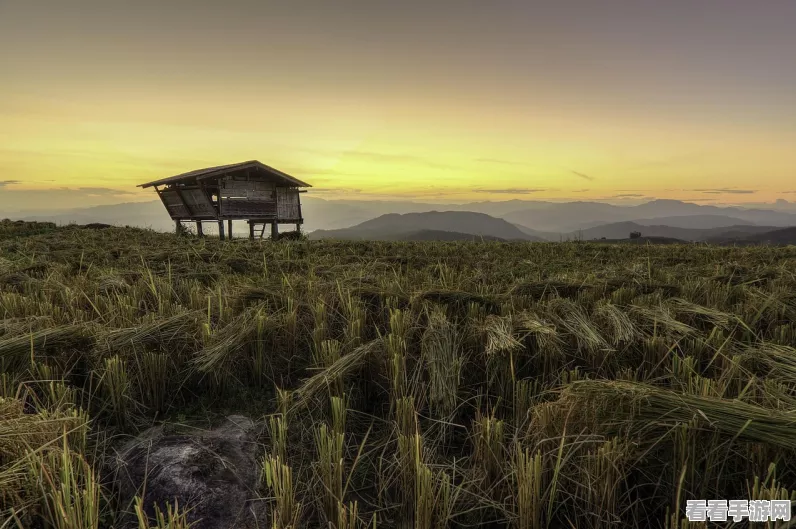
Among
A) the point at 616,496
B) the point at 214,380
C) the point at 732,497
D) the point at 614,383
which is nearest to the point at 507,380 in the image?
the point at 614,383

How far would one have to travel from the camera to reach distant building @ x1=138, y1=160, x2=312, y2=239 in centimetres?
1994

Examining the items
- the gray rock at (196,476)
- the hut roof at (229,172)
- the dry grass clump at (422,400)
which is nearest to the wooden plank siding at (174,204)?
the hut roof at (229,172)

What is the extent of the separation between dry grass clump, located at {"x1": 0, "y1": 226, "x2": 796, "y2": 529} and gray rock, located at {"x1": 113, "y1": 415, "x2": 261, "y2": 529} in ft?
0.23

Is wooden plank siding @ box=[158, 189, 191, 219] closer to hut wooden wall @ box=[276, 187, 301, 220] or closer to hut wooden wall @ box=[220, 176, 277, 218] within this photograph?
hut wooden wall @ box=[220, 176, 277, 218]

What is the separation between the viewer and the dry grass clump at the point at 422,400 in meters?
1.46

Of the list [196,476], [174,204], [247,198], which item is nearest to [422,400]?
[196,476]

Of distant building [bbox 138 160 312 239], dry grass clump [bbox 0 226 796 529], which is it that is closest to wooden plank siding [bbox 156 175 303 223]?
distant building [bbox 138 160 312 239]

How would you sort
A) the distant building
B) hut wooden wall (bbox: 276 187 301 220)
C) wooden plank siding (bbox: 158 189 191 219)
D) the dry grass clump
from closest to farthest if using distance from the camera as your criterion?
the dry grass clump
the distant building
wooden plank siding (bbox: 158 189 191 219)
hut wooden wall (bbox: 276 187 301 220)

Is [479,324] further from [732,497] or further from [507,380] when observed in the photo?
[732,497]

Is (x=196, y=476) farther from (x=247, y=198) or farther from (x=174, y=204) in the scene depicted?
(x=174, y=204)

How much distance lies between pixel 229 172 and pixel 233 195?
1275 mm

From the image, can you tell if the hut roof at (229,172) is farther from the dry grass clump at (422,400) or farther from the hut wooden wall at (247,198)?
the dry grass clump at (422,400)

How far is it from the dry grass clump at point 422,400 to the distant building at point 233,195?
16.9 metres

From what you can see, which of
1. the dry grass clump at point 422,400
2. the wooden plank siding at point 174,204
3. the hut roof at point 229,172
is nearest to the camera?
the dry grass clump at point 422,400
